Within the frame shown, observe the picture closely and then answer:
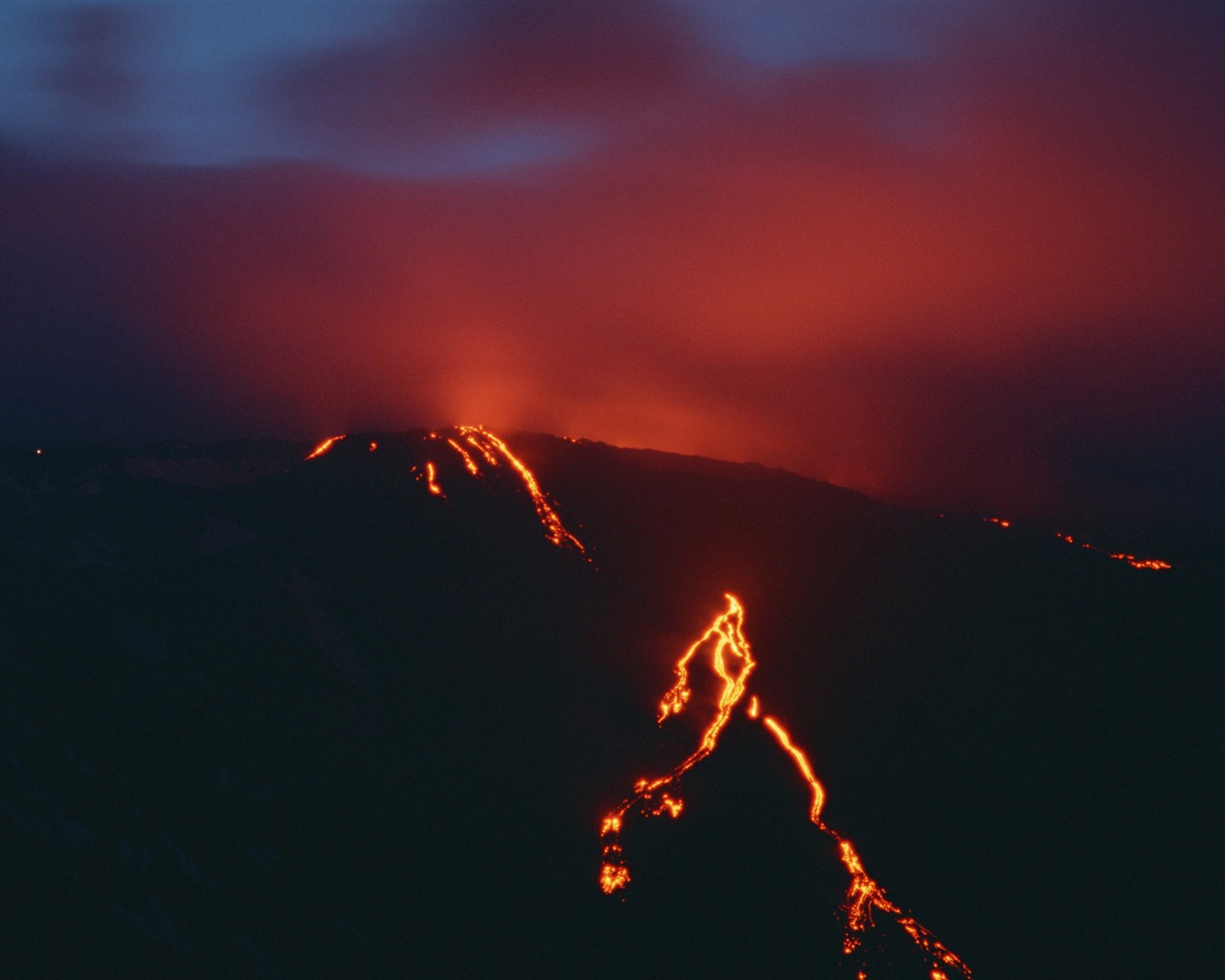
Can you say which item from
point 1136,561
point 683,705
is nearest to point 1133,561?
point 1136,561

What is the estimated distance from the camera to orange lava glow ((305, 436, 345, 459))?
62.4m

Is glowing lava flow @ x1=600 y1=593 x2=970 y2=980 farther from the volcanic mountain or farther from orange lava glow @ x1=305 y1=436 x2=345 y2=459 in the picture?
orange lava glow @ x1=305 y1=436 x2=345 y2=459

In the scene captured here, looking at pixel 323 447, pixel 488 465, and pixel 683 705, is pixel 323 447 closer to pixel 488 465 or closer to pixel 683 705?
pixel 488 465

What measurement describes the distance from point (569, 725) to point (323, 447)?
25.7 meters

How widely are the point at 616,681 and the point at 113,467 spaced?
26527mm

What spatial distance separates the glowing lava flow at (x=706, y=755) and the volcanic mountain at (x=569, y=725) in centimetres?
17

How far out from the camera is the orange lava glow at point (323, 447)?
205 feet

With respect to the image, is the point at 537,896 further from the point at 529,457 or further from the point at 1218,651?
the point at 1218,651

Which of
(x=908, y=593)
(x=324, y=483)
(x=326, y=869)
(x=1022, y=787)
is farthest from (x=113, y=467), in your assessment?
A: (x=1022, y=787)

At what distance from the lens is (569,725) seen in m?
44.1

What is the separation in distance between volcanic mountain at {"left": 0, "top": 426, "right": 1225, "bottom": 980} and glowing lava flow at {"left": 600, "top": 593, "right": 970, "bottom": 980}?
6.5 inches

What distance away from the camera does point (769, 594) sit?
55.6m

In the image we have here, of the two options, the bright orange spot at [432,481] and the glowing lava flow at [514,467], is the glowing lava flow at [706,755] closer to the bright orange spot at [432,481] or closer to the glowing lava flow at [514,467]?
the glowing lava flow at [514,467]

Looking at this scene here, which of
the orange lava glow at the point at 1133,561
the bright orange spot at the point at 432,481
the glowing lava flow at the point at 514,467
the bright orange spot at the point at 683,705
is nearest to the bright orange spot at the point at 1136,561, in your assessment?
the orange lava glow at the point at 1133,561
